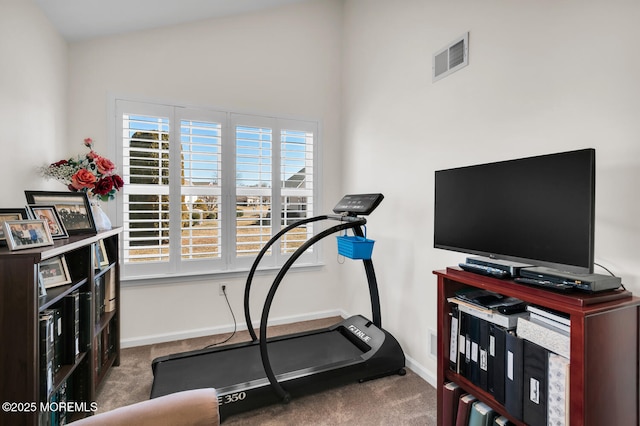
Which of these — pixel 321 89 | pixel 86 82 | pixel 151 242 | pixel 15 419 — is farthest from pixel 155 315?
pixel 321 89

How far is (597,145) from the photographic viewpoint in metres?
1.44

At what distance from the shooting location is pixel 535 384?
51.1 inches

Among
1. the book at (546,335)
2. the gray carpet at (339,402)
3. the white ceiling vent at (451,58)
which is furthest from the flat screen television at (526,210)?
the gray carpet at (339,402)

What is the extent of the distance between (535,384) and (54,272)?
7.87 ft

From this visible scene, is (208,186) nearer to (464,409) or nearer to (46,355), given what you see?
(46,355)

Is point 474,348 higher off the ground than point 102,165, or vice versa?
point 102,165

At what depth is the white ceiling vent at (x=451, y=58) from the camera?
2.11m

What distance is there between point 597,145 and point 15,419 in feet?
9.02

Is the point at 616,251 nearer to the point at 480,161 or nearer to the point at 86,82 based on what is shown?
the point at 480,161

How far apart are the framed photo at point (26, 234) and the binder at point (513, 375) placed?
2174 millimetres

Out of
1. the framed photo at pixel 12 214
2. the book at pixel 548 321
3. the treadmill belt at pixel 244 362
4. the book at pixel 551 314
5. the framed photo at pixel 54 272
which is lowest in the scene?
the treadmill belt at pixel 244 362

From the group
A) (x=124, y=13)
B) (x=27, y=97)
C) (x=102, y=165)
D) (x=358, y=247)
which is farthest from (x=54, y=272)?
(x=124, y=13)

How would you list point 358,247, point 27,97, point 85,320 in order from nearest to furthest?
point 85,320 → point 27,97 → point 358,247

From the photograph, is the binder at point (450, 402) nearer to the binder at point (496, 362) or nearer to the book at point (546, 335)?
the binder at point (496, 362)
